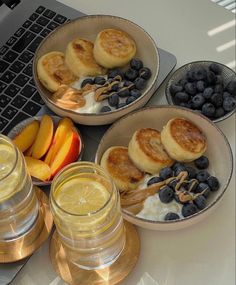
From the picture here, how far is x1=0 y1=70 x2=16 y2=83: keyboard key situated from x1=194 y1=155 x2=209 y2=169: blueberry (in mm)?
367

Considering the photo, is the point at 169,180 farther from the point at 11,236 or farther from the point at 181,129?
the point at 11,236

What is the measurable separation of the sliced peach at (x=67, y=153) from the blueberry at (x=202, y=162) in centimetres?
18

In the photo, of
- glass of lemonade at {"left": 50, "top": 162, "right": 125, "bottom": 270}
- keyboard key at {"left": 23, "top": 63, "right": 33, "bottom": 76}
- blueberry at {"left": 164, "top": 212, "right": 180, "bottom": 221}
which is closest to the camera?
glass of lemonade at {"left": 50, "top": 162, "right": 125, "bottom": 270}

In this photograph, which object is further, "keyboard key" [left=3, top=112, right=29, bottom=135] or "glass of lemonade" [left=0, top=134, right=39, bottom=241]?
"keyboard key" [left=3, top=112, right=29, bottom=135]

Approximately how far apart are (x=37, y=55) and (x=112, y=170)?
0.26m

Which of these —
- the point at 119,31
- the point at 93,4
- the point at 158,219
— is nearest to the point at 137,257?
the point at 158,219

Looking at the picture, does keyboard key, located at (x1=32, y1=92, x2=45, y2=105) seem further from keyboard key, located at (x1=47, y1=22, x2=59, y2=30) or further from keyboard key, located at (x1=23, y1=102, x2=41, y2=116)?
keyboard key, located at (x1=47, y1=22, x2=59, y2=30)

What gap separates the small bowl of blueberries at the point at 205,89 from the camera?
104cm

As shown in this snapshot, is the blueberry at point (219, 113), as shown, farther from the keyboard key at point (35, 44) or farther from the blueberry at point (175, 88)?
the keyboard key at point (35, 44)

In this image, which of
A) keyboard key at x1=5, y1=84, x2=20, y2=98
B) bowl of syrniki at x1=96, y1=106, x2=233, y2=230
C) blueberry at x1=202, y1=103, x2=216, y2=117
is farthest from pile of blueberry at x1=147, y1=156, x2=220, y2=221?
keyboard key at x1=5, y1=84, x2=20, y2=98

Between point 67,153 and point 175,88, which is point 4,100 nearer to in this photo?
point 67,153

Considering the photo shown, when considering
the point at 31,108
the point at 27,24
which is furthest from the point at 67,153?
the point at 27,24

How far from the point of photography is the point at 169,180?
3.09 ft

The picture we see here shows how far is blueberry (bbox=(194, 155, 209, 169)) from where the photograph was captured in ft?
3.23
